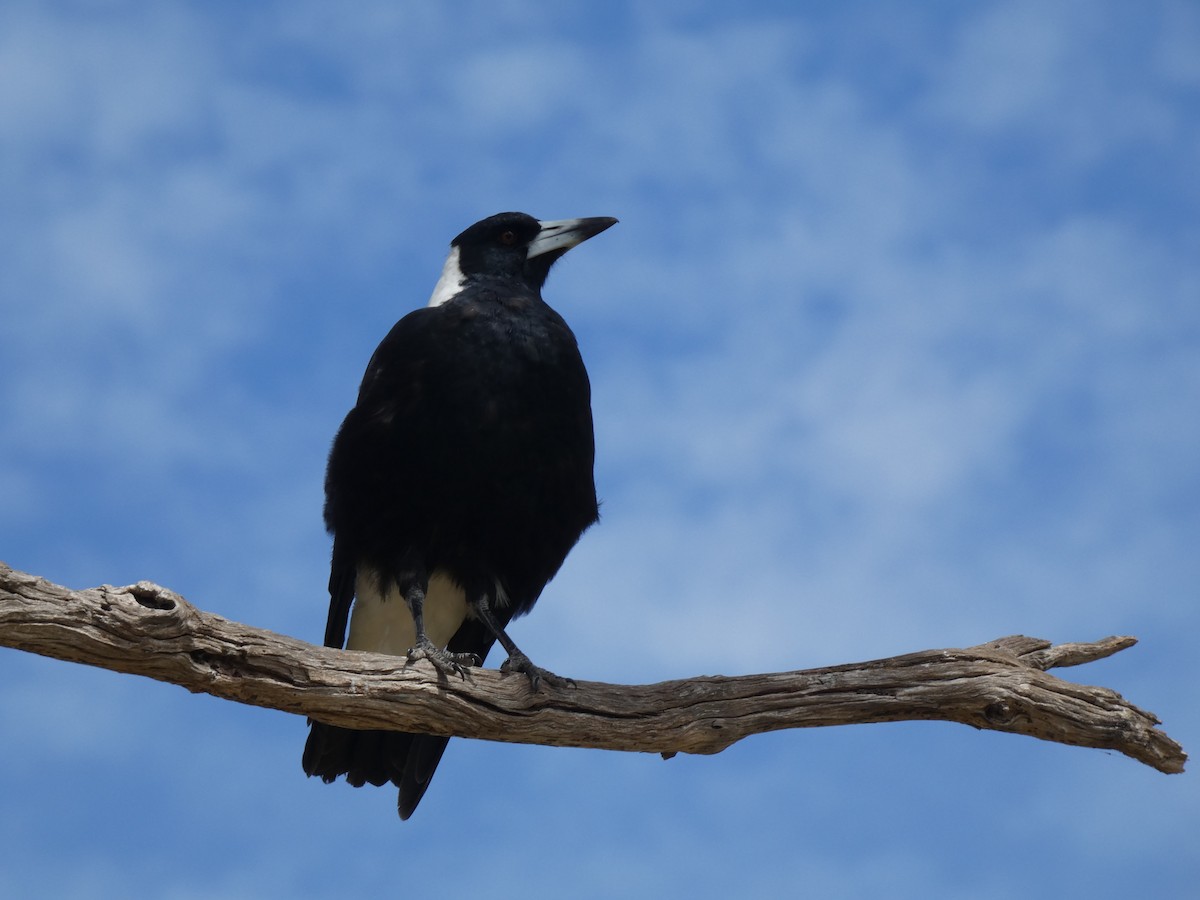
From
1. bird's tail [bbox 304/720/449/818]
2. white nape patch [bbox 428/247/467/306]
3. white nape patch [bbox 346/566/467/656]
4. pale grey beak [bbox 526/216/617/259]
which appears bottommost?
bird's tail [bbox 304/720/449/818]

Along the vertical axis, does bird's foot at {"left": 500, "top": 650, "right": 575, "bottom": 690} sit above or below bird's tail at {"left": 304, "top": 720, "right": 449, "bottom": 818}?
above

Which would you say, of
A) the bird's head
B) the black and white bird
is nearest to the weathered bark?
the black and white bird

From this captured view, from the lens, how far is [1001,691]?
2777mm

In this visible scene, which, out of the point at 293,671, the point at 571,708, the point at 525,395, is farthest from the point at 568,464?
the point at 293,671

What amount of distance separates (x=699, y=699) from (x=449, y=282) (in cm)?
153

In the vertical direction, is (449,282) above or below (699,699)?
above

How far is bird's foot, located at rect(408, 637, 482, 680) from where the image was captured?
9.26 feet

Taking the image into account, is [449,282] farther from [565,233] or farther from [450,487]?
[450,487]

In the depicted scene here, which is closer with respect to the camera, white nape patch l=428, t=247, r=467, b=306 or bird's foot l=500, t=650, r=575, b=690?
bird's foot l=500, t=650, r=575, b=690

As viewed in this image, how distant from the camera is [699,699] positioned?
2.86 meters

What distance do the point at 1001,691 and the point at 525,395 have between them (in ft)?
4.41

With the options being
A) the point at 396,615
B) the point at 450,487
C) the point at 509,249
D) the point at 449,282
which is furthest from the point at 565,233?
the point at 396,615

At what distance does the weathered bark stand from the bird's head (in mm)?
1321

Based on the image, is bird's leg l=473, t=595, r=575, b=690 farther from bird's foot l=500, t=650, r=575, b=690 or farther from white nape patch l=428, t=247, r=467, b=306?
white nape patch l=428, t=247, r=467, b=306
